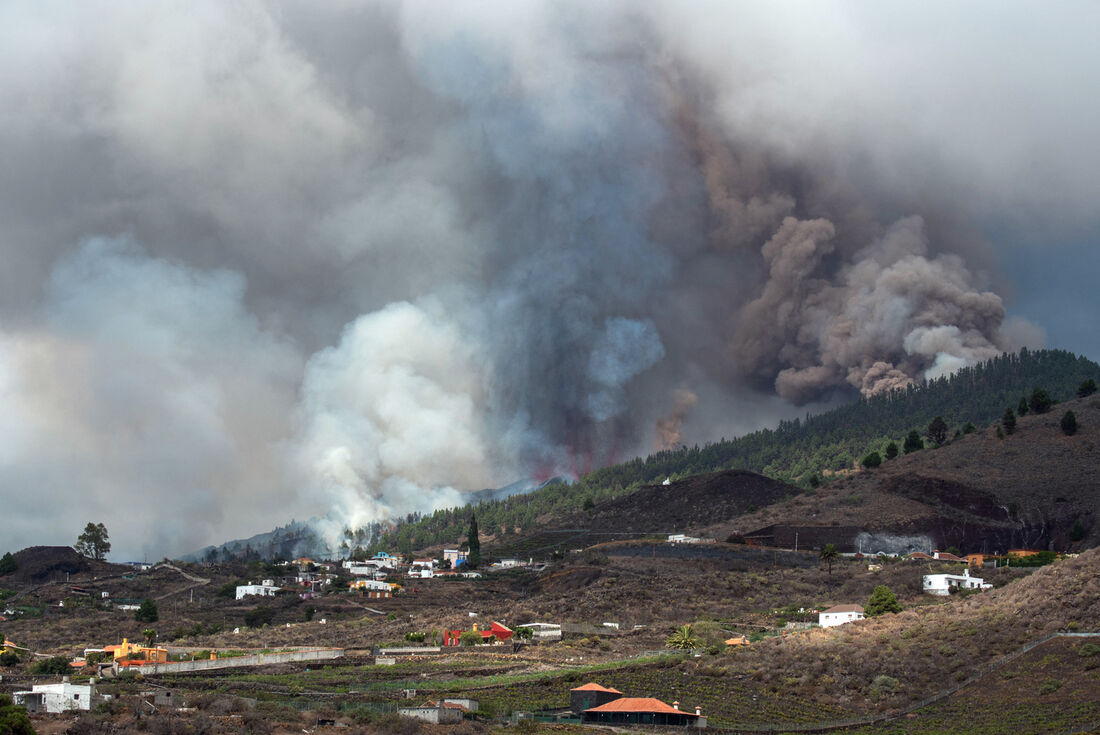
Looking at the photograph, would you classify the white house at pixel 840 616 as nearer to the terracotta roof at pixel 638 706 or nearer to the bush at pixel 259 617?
the terracotta roof at pixel 638 706

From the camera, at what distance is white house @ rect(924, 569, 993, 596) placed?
9344 cm

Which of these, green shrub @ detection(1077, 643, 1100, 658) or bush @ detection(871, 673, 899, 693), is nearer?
green shrub @ detection(1077, 643, 1100, 658)

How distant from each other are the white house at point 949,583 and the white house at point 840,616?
33.1 ft

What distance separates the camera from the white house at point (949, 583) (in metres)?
93.4

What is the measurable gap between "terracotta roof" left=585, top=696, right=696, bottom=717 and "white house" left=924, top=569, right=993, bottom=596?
40494 millimetres

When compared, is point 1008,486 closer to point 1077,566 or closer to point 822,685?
point 1077,566

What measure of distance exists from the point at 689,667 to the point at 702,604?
30.1 m

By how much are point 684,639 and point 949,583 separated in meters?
26.2

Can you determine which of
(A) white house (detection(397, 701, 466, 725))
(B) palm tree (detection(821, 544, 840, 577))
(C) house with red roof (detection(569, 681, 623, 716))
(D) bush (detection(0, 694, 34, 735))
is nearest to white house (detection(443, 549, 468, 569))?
Result: (B) palm tree (detection(821, 544, 840, 577))

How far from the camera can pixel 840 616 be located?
8488 centimetres

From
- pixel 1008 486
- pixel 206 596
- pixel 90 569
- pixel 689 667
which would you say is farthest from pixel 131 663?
pixel 1008 486

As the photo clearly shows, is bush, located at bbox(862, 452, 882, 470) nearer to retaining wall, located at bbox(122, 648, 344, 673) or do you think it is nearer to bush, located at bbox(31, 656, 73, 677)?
retaining wall, located at bbox(122, 648, 344, 673)

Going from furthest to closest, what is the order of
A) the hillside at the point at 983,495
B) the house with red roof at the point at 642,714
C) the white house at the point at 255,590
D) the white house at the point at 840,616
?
the white house at the point at 255,590 < the hillside at the point at 983,495 < the white house at the point at 840,616 < the house with red roof at the point at 642,714

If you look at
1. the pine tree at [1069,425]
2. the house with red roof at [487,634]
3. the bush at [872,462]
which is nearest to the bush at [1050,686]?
the house with red roof at [487,634]
